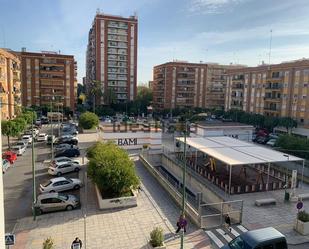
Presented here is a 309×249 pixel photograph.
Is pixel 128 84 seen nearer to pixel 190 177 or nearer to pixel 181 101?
pixel 181 101

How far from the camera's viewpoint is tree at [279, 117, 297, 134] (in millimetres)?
57188

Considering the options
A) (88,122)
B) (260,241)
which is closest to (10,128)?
(88,122)

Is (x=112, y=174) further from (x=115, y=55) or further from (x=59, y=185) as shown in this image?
(x=115, y=55)

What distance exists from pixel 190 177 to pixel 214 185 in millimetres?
2615

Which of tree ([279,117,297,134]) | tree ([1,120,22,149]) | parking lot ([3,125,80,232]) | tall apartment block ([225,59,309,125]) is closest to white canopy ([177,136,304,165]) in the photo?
parking lot ([3,125,80,232])

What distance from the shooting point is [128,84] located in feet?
316

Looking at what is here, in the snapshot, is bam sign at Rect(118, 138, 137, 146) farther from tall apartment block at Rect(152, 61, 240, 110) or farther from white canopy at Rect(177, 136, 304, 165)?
tall apartment block at Rect(152, 61, 240, 110)

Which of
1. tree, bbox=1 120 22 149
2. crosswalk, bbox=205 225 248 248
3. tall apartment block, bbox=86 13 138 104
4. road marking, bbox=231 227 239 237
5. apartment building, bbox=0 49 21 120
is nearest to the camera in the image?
crosswalk, bbox=205 225 248 248

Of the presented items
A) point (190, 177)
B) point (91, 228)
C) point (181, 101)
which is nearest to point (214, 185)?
point (190, 177)

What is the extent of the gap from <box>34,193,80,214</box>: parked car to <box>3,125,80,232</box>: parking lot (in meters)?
0.88

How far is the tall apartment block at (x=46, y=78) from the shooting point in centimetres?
7681

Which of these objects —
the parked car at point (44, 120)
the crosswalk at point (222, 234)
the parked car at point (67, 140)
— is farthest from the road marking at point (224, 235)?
the parked car at point (44, 120)

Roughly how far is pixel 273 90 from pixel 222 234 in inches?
2186

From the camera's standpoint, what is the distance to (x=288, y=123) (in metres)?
57.3
